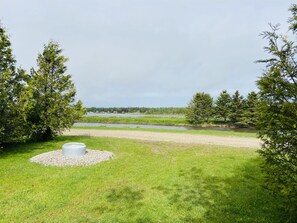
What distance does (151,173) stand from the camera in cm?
1095

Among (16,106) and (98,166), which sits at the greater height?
(16,106)

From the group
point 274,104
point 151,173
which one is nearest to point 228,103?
point 151,173

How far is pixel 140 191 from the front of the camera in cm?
874

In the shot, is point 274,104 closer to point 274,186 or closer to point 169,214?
point 274,186

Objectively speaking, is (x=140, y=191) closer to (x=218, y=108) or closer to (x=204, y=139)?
(x=204, y=139)

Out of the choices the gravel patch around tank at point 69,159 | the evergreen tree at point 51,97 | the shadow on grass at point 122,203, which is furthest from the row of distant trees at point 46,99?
the shadow on grass at point 122,203

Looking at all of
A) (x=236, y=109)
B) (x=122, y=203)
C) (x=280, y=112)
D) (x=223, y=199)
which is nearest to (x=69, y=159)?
(x=122, y=203)

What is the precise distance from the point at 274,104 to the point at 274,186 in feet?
6.73

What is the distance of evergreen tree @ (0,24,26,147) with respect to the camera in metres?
14.5

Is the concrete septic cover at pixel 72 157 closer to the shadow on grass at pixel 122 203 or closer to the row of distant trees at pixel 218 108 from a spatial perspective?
the shadow on grass at pixel 122 203

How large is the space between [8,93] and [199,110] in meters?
46.8

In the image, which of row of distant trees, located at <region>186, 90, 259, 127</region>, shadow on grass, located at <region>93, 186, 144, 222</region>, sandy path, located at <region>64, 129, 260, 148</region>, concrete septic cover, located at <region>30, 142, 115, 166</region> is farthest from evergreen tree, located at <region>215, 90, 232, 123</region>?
shadow on grass, located at <region>93, 186, 144, 222</region>

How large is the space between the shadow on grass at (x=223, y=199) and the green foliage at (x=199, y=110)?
4659 cm

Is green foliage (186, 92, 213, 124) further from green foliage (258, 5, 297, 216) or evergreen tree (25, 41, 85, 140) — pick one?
green foliage (258, 5, 297, 216)
